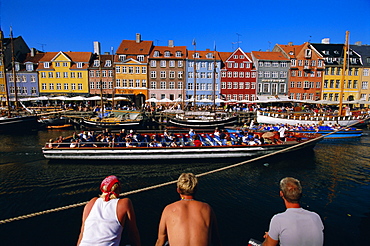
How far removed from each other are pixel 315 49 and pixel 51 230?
210ft

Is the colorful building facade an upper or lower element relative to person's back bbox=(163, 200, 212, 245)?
upper

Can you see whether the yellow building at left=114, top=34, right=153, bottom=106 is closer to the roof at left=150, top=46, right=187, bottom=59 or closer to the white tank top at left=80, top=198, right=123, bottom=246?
the roof at left=150, top=46, right=187, bottom=59

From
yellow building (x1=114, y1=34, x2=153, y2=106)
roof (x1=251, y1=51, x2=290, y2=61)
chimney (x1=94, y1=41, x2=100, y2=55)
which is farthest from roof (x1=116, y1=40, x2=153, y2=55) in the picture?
roof (x1=251, y1=51, x2=290, y2=61)

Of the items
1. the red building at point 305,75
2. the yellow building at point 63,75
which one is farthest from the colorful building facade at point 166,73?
the red building at point 305,75

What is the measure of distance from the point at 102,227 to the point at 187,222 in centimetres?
126

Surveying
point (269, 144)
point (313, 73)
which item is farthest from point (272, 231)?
point (313, 73)

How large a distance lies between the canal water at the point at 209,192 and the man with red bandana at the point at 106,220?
5.79 meters

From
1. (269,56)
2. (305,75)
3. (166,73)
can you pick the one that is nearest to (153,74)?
(166,73)

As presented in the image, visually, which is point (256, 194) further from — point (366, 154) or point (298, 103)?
point (298, 103)

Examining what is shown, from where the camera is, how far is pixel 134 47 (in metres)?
56.2

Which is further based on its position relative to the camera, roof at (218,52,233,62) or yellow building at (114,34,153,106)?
roof at (218,52,233,62)

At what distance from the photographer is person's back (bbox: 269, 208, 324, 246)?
10.7ft

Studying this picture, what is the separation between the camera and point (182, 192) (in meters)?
3.55

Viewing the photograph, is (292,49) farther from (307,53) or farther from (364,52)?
(364,52)
